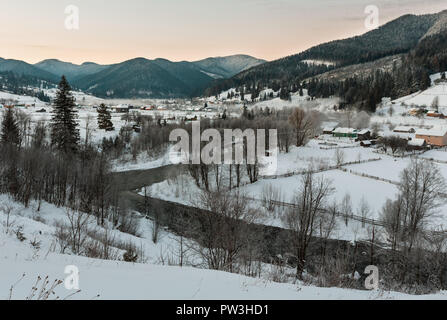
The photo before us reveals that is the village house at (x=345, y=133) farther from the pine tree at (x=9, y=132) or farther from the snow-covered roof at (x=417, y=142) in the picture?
the pine tree at (x=9, y=132)

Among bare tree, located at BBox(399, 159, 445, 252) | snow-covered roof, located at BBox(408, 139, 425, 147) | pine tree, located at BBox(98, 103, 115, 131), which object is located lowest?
bare tree, located at BBox(399, 159, 445, 252)

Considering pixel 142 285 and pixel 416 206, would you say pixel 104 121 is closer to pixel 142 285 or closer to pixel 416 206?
pixel 416 206

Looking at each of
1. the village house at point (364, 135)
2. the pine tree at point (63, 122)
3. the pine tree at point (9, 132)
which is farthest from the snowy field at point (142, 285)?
the village house at point (364, 135)

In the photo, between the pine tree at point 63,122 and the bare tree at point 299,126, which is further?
the bare tree at point 299,126

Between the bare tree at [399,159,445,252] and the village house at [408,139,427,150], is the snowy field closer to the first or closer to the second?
the bare tree at [399,159,445,252]

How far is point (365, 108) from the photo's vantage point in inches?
3639

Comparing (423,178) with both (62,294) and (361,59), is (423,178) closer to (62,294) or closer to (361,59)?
(62,294)

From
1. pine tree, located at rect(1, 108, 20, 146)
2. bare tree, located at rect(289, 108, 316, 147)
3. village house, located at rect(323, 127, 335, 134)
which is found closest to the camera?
pine tree, located at rect(1, 108, 20, 146)

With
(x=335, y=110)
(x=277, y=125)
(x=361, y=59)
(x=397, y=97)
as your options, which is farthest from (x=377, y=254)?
(x=361, y=59)

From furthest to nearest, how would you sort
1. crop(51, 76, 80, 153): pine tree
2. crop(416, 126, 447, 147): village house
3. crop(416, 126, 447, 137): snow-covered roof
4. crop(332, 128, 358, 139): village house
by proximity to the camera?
crop(332, 128, 358, 139): village house < crop(416, 126, 447, 137): snow-covered roof < crop(416, 126, 447, 147): village house < crop(51, 76, 80, 153): pine tree

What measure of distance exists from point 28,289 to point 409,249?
70.8 feet

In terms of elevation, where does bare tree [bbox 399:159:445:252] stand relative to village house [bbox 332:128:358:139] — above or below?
below

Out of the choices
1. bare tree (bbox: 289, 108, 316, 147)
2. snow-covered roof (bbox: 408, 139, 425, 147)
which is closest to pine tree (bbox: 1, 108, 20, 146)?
bare tree (bbox: 289, 108, 316, 147)

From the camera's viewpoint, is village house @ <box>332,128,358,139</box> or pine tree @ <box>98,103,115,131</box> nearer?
pine tree @ <box>98,103,115,131</box>
